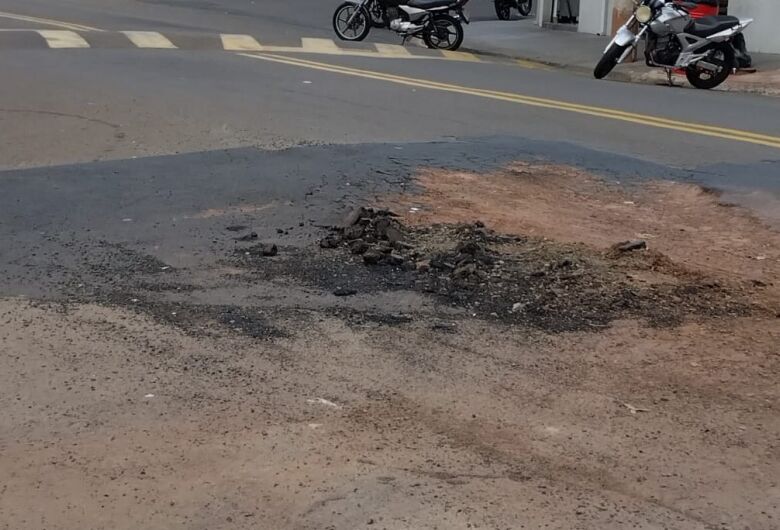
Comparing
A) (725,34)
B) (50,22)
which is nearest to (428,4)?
(725,34)

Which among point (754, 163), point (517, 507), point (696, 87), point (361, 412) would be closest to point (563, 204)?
point (754, 163)

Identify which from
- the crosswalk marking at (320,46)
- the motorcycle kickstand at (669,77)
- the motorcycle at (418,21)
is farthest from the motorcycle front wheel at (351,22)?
the motorcycle kickstand at (669,77)

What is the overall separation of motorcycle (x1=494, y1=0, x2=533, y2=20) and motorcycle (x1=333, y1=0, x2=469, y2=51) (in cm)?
662

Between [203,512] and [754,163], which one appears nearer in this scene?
[203,512]

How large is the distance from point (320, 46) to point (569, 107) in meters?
7.80

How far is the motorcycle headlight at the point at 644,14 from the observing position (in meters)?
15.9

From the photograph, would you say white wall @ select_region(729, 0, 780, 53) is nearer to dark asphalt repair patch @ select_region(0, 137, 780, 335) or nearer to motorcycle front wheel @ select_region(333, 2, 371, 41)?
motorcycle front wheel @ select_region(333, 2, 371, 41)

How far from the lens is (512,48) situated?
20641mm

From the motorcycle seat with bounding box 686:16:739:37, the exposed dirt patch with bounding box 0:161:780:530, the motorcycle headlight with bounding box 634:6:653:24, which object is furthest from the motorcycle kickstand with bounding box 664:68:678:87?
the exposed dirt patch with bounding box 0:161:780:530

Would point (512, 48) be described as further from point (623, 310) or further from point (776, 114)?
point (623, 310)

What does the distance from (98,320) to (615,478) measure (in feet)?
9.95

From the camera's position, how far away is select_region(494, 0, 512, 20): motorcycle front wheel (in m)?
26.6

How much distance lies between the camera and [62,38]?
18.1 m

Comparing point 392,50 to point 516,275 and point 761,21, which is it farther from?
point 516,275
